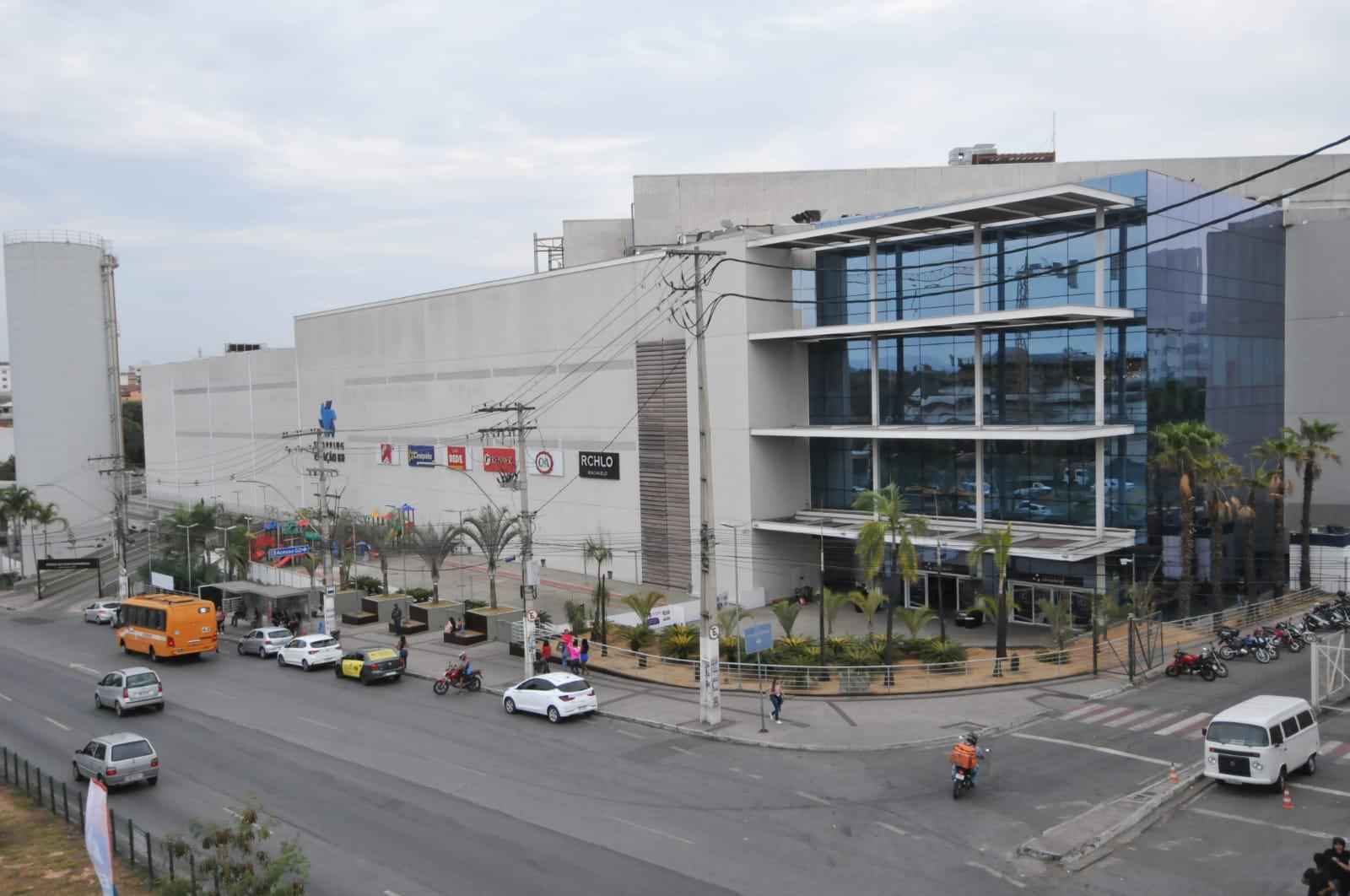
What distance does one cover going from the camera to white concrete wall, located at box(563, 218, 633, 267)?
72750 millimetres

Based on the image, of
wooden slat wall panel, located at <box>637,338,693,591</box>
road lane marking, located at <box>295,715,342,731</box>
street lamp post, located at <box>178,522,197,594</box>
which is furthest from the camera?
street lamp post, located at <box>178,522,197,594</box>

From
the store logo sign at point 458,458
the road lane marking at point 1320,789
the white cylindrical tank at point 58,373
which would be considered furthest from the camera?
the white cylindrical tank at point 58,373

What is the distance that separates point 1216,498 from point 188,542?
5518 cm

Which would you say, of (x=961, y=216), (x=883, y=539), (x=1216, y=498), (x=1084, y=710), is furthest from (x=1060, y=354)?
(x=1084, y=710)

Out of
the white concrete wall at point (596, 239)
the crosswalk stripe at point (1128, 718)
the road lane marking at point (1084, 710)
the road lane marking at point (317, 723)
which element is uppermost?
the white concrete wall at point (596, 239)

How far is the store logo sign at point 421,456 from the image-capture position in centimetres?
7288

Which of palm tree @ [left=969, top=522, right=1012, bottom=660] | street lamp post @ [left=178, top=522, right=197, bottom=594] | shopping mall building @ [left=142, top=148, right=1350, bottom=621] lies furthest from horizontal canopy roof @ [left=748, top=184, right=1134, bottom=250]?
street lamp post @ [left=178, top=522, right=197, bottom=594]

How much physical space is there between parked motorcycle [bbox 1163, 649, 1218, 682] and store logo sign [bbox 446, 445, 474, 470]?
46.7 m

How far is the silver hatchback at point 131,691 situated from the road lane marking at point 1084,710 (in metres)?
28.6

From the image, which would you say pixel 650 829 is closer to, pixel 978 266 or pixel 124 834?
pixel 124 834

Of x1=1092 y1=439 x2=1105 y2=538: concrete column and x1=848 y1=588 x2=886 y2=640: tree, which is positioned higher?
x1=1092 y1=439 x2=1105 y2=538: concrete column

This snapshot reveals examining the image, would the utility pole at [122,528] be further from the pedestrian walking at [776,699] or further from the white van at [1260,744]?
the white van at [1260,744]

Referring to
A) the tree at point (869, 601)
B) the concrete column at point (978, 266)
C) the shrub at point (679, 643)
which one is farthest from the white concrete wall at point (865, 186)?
the tree at point (869, 601)

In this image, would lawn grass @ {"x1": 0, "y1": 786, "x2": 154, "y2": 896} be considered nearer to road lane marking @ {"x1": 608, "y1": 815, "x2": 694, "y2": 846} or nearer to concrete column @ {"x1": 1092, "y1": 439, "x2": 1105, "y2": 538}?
road lane marking @ {"x1": 608, "y1": 815, "x2": 694, "y2": 846}
